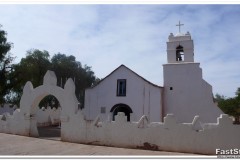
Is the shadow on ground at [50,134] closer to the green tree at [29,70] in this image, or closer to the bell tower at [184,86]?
the bell tower at [184,86]

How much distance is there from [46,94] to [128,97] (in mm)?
8782

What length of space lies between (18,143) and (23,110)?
278cm

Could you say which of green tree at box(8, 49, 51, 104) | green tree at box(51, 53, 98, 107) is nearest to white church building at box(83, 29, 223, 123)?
green tree at box(8, 49, 51, 104)

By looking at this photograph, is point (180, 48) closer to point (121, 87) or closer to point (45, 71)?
point (121, 87)

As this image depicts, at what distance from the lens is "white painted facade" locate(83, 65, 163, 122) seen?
2119cm

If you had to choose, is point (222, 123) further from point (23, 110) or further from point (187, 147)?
point (23, 110)

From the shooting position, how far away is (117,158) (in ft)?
31.2

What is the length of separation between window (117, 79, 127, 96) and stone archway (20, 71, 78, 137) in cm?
862

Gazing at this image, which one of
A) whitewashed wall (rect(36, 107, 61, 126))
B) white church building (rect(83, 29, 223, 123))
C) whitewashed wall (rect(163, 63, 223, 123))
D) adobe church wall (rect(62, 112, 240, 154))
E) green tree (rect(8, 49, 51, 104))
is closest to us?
adobe church wall (rect(62, 112, 240, 154))

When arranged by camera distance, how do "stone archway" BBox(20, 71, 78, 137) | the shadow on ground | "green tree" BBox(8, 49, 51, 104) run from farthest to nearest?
"green tree" BBox(8, 49, 51, 104) < the shadow on ground < "stone archway" BBox(20, 71, 78, 137)

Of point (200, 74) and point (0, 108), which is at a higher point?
point (200, 74)

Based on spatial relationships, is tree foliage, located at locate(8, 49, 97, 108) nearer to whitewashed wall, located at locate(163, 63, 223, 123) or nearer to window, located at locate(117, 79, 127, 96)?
window, located at locate(117, 79, 127, 96)

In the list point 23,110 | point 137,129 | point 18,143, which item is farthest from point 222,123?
point 23,110

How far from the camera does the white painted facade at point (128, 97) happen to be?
21.2m
